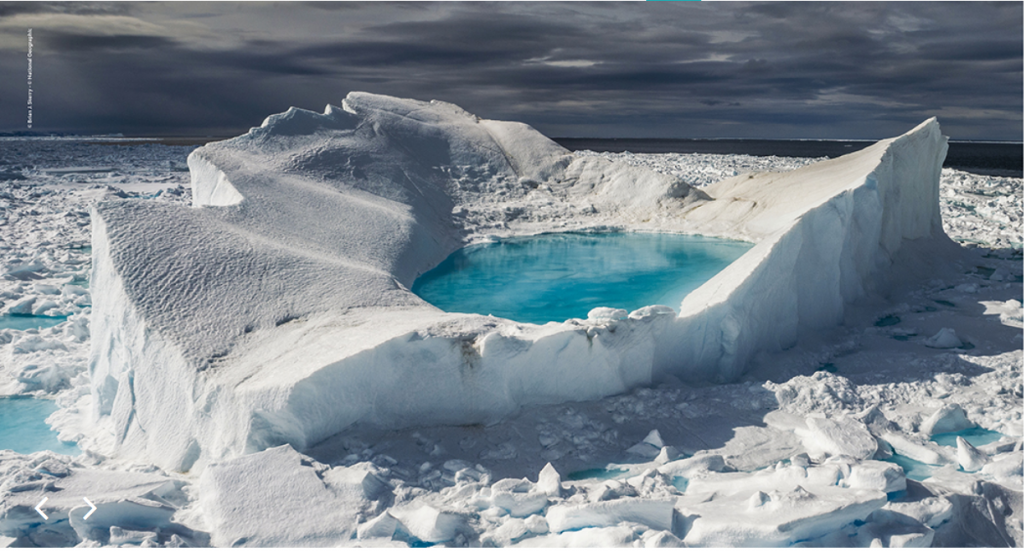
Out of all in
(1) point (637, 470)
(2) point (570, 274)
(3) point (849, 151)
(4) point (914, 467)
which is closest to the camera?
(1) point (637, 470)

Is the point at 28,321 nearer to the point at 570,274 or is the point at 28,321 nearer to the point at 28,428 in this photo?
the point at 28,428

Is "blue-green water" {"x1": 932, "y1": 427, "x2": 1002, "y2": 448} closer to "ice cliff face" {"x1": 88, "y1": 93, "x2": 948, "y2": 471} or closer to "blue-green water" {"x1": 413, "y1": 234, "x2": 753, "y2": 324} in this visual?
"ice cliff face" {"x1": 88, "y1": 93, "x2": 948, "y2": 471}

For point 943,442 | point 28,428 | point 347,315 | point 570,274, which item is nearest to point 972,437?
point 943,442

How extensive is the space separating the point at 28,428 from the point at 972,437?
811 centimetres

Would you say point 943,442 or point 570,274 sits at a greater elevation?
point 570,274

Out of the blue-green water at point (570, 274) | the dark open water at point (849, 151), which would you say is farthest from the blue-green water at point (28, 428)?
the dark open water at point (849, 151)

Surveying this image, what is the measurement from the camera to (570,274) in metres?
10.5

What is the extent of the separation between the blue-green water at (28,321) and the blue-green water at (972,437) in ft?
32.0

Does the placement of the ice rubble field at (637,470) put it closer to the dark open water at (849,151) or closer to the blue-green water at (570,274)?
the blue-green water at (570,274)

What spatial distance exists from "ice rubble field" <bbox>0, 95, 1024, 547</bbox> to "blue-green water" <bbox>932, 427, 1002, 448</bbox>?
2.3 inches

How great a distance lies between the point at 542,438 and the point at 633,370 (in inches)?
A: 52.0

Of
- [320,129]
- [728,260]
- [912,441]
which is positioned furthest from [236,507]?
[320,129]

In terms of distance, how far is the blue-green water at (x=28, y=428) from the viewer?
18.2ft

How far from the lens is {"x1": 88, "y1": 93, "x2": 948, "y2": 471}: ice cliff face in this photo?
16.6 feet
